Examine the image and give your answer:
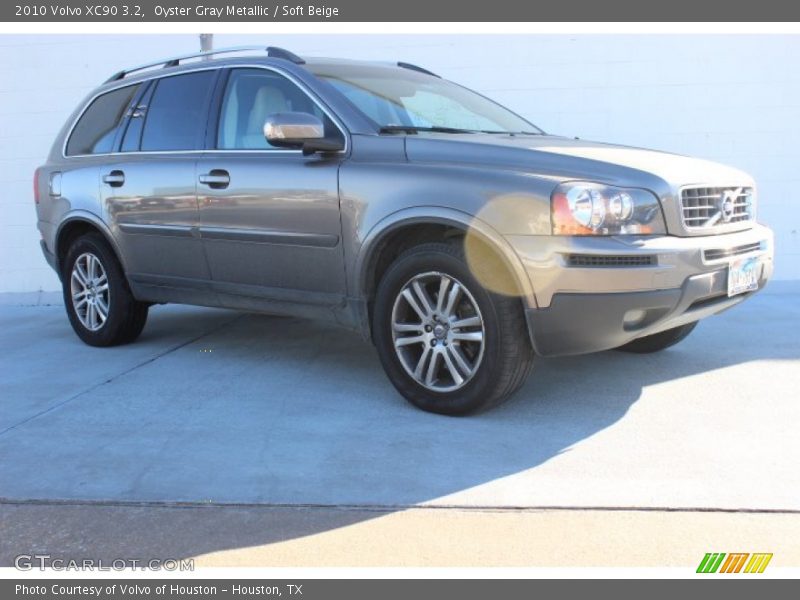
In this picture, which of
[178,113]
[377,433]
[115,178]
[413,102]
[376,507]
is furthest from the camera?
[115,178]

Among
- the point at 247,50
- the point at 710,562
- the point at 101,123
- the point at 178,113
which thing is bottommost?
the point at 710,562

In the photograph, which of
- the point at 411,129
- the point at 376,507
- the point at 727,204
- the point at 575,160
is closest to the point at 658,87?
the point at 727,204

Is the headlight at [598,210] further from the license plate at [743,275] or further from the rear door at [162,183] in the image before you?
the rear door at [162,183]

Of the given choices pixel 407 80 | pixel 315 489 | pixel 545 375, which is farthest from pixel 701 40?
pixel 315 489

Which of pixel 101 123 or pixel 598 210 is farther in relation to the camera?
pixel 101 123

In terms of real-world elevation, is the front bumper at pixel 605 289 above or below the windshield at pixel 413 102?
below

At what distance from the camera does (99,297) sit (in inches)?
234

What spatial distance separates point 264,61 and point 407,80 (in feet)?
2.88

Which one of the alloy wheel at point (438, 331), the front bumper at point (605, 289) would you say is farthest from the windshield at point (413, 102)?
the front bumper at point (605, 289)

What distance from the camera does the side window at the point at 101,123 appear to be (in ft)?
19.2

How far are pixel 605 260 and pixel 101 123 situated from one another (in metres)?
3.98

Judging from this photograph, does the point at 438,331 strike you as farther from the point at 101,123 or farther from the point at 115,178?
the point at 101,123

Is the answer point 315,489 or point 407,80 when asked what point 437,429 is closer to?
point 315,489

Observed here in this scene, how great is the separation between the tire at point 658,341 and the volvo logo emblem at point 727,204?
101 cm
